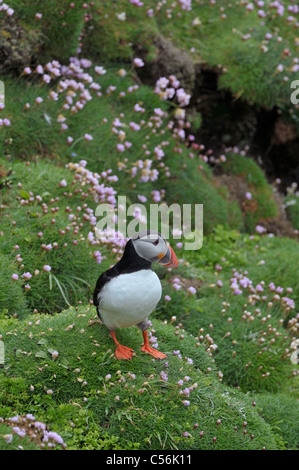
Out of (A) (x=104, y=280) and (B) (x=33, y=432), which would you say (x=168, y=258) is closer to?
(A) (x=104, y=280)

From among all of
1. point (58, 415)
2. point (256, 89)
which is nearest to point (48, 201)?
point (58, 415)

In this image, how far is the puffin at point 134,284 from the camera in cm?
412

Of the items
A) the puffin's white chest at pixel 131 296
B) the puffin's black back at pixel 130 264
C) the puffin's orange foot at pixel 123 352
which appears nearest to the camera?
the puffin's white chest at pixel 131 296

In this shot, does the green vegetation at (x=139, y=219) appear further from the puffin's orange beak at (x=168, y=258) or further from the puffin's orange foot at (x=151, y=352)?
the puffin's orange beak at (x=168, y=258)

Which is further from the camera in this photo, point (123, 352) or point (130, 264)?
point (123, 352)

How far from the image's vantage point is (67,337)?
4.71 meters

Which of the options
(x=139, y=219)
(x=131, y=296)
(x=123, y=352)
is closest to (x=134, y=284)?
(x=131, y=296)

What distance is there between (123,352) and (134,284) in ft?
2.30

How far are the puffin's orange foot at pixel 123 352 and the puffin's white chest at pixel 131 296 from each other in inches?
14.2

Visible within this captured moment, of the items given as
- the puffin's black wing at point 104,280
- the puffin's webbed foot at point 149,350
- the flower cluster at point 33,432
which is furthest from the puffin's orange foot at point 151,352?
the flower cluster at point 33,432

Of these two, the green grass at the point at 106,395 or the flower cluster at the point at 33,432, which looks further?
the green grass at the point at 106,395

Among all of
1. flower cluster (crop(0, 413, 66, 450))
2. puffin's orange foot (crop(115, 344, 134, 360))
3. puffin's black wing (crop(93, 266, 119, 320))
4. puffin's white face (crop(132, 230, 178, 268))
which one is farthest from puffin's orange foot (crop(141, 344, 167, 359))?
flower cluster (crop(0, 413, 66, 450))

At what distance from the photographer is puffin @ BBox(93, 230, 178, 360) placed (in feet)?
13.5

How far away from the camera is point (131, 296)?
411cm
